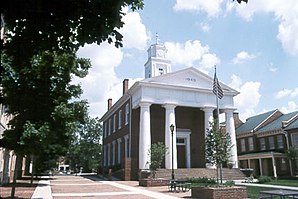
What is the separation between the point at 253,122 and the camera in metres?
49.5

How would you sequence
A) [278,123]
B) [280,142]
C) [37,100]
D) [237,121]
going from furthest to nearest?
[237,121] → [278,123] → [280,142] → [37,100]

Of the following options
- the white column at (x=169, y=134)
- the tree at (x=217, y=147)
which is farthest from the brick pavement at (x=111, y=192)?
the white column at (x=169, y=134)

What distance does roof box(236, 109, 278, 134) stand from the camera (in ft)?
154

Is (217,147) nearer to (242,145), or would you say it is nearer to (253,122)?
(242,145)

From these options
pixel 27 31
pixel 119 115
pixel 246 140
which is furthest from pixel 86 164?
pixel 27 31

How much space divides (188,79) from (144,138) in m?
9.30

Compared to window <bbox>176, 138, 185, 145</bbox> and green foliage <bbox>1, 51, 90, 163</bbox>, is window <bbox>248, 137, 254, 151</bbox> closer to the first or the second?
window <bbox>176, 138, 185, 145</bbox>

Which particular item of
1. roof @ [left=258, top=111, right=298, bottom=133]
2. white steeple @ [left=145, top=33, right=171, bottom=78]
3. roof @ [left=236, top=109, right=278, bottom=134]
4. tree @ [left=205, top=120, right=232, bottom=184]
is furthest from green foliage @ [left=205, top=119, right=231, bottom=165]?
roof @ [left=236, top=109, right=278, bottom=134]

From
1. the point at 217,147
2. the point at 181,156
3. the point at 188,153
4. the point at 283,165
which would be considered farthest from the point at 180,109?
the point at 217,147

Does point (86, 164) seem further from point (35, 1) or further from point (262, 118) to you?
point (35, 1)

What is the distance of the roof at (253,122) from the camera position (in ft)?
154

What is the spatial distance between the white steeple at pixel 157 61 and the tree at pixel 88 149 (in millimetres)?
29800

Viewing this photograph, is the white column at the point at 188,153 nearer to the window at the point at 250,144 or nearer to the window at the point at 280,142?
the window at the point at 280,142

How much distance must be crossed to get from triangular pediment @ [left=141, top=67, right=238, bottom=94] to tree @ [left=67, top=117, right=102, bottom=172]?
40.8 metres
